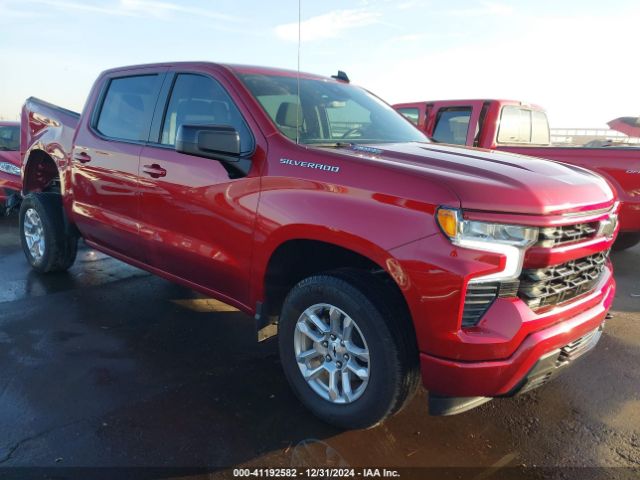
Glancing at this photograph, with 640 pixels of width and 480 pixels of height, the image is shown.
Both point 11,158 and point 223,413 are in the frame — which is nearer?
point 223,413

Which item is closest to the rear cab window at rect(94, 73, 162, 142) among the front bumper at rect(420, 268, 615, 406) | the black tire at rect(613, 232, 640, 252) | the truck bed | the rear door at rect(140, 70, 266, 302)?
the rear door at rect(140, 70, 266, 302)

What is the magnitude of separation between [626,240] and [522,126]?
1916 mm

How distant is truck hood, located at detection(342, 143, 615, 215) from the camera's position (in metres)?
2.24

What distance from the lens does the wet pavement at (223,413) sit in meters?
2.54

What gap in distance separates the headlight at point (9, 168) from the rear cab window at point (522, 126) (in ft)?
22.5

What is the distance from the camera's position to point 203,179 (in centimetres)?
321

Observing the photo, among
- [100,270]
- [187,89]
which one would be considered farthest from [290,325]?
[100,270]

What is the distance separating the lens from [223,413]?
288 centimetres

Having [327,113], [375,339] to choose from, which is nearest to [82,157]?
[327,113]

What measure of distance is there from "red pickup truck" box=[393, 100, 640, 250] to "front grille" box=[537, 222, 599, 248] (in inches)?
107

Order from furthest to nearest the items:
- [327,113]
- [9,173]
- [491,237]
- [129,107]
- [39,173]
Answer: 1. [9,173]
2. [39,173]
3. [129,107]
4. [327,113]
5. [491,237]

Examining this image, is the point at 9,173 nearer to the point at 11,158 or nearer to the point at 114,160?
the point at 11,158

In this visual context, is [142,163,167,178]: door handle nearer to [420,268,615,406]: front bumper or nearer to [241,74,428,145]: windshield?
[241,74,428,145]: windshield

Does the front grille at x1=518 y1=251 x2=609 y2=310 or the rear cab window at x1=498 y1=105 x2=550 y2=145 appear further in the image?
the rear cab window at x1=498 y1=105 x2=550 y2=145
